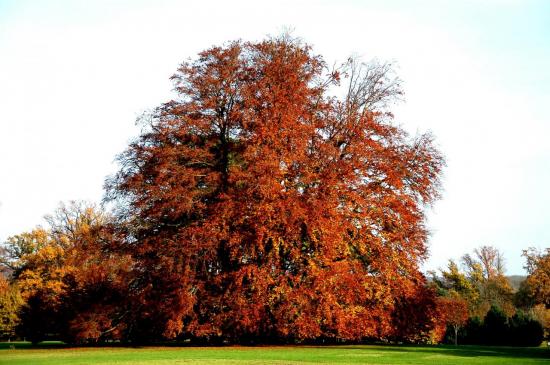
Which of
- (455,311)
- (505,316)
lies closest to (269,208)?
(455,311)

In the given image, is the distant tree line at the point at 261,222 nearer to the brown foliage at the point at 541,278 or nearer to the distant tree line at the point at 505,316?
the distant tree line at the point at 505,316

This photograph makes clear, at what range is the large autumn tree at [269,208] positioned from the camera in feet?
93.9

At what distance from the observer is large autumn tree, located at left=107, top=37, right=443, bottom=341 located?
28.6 metres

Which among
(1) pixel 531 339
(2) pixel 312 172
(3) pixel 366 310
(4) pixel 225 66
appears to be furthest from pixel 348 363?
(1) pixel 531 339

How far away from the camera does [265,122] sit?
3044cm

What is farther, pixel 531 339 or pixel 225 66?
pixel 531 339

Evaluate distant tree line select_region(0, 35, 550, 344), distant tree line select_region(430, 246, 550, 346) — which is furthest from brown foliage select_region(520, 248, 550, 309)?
distant tree line select_region(0, 35, 550, 344)

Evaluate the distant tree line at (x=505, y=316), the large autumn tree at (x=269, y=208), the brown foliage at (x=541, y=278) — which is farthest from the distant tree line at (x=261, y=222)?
the brown foliage at (x=541, y=278)

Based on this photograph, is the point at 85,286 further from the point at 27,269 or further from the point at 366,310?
the point at 27,269

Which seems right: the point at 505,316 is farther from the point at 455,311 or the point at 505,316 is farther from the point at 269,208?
the point at 269,208

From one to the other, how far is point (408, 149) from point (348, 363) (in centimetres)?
1788

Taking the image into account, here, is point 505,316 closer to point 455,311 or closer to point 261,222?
point 455,311

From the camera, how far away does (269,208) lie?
28141 mm

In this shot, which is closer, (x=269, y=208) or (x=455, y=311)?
(x=269, y=208)
